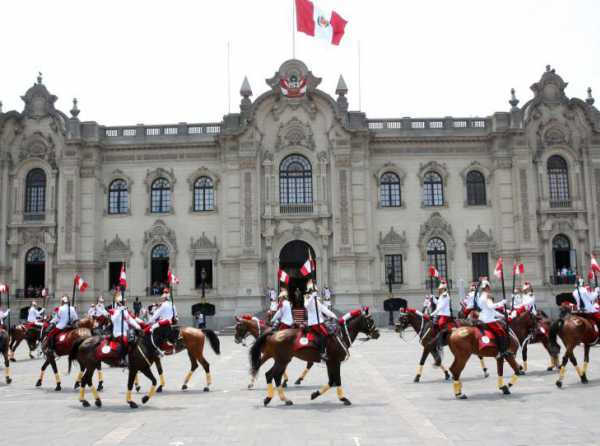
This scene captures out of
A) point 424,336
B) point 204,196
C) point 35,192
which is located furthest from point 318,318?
point 35,192

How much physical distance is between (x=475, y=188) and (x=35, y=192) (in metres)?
29.7

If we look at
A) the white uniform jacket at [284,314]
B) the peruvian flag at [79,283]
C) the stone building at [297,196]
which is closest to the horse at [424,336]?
the white uniform jacket at [284,314]

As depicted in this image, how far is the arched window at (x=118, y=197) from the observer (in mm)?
42438

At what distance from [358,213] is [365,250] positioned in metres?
2.45

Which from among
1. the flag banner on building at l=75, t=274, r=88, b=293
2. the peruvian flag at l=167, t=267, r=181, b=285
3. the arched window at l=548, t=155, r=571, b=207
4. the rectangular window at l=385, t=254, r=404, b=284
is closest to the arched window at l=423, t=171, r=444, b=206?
the rectangular window at l=385, t=254, r=404, b=284

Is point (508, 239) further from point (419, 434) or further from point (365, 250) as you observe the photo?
point (419, 434)

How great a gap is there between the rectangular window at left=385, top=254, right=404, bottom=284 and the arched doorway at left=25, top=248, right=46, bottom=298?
22.6 metres

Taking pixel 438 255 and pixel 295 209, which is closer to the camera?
pixel 295 209

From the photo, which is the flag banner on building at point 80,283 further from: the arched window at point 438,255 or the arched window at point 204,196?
the arched window at point 438,255

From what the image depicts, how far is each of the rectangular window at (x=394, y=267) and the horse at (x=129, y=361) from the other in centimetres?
2768

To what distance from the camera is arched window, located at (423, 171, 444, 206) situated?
42219 mm

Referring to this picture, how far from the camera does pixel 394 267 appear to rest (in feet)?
136

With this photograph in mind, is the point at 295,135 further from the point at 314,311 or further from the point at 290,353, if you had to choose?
the point at 290,353

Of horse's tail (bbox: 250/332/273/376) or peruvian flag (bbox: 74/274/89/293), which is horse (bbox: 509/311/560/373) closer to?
horse's tail (bbox: 250/332/273/376)
